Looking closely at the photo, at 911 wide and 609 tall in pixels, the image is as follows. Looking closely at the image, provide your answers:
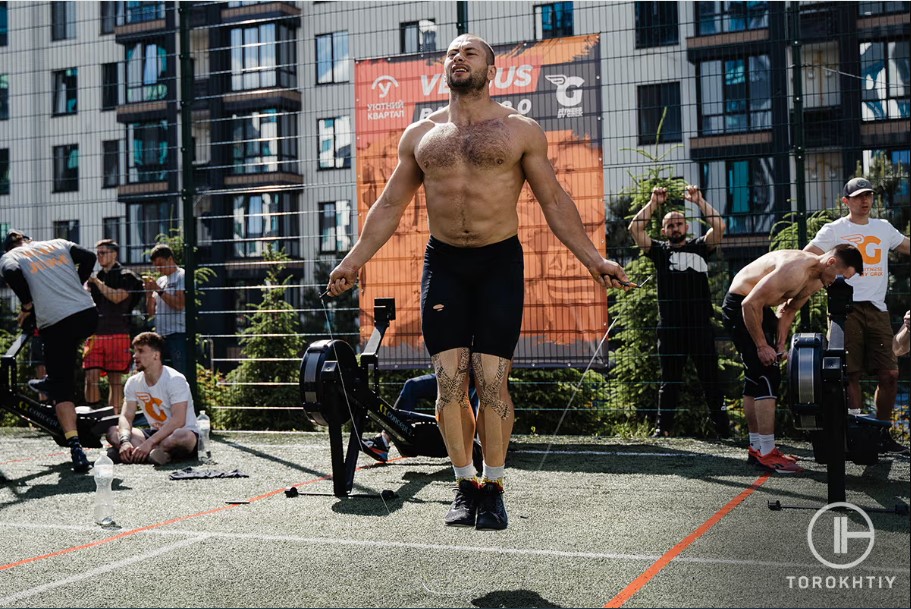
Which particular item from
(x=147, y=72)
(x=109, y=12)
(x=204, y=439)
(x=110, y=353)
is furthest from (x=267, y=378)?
(x=109, y=12)

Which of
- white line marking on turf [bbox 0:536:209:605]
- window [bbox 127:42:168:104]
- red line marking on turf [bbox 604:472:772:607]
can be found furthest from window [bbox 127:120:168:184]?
red line marking on turf [bbox 604:472:772:607]

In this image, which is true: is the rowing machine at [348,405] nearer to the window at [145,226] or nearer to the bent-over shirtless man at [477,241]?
the bent-over shirtless man at [477,241]

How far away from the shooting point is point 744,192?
27.5ft

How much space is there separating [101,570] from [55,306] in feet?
12.2

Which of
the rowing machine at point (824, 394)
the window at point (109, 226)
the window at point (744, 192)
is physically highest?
the window at point (109, 226)

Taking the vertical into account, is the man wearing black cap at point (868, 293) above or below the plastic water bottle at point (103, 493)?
above

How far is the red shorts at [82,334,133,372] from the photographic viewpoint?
9367 millimetres

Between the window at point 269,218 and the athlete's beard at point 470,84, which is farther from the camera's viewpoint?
the window at point 269,218

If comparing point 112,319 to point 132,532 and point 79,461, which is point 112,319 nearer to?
point 79,461

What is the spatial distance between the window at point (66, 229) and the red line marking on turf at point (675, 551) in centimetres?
759

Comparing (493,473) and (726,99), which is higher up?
(726,99)

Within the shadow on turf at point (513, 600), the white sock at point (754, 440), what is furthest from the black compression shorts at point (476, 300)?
the white sock at point (754, 440)

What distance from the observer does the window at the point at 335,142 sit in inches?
352

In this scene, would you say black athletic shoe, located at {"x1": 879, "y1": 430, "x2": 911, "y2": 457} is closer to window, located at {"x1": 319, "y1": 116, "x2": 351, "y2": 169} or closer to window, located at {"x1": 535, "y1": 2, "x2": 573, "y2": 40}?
window, located at {"x1": 535, "y1": 2, "x2": 573, "y2": 40}
